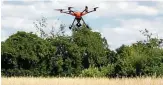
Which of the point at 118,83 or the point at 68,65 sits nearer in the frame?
the point at 118,83

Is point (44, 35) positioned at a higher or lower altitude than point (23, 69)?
higher

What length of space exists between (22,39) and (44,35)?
729 cm

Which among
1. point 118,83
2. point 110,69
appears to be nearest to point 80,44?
point 110,69

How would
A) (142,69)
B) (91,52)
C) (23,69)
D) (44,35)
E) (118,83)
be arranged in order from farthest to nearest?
(44,35) < (91,52) < (23,69) < (142,69) < (118,83)

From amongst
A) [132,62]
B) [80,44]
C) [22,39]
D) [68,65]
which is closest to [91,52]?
[80,44]

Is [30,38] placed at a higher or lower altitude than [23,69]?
higher

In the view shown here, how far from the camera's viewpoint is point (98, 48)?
3641cm

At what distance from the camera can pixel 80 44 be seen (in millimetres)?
35312

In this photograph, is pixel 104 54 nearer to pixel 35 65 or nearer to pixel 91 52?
pixel 91 52

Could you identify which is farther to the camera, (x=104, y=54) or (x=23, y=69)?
(x=104, y=54)

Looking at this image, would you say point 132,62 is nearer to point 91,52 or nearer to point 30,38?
point 30,38

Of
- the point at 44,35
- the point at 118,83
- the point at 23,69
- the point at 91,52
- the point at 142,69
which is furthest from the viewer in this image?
the point at 44,35

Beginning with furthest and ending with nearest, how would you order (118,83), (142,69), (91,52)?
(91,52)
(142,69)
(118,83)

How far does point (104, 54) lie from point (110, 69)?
41.9 feet
